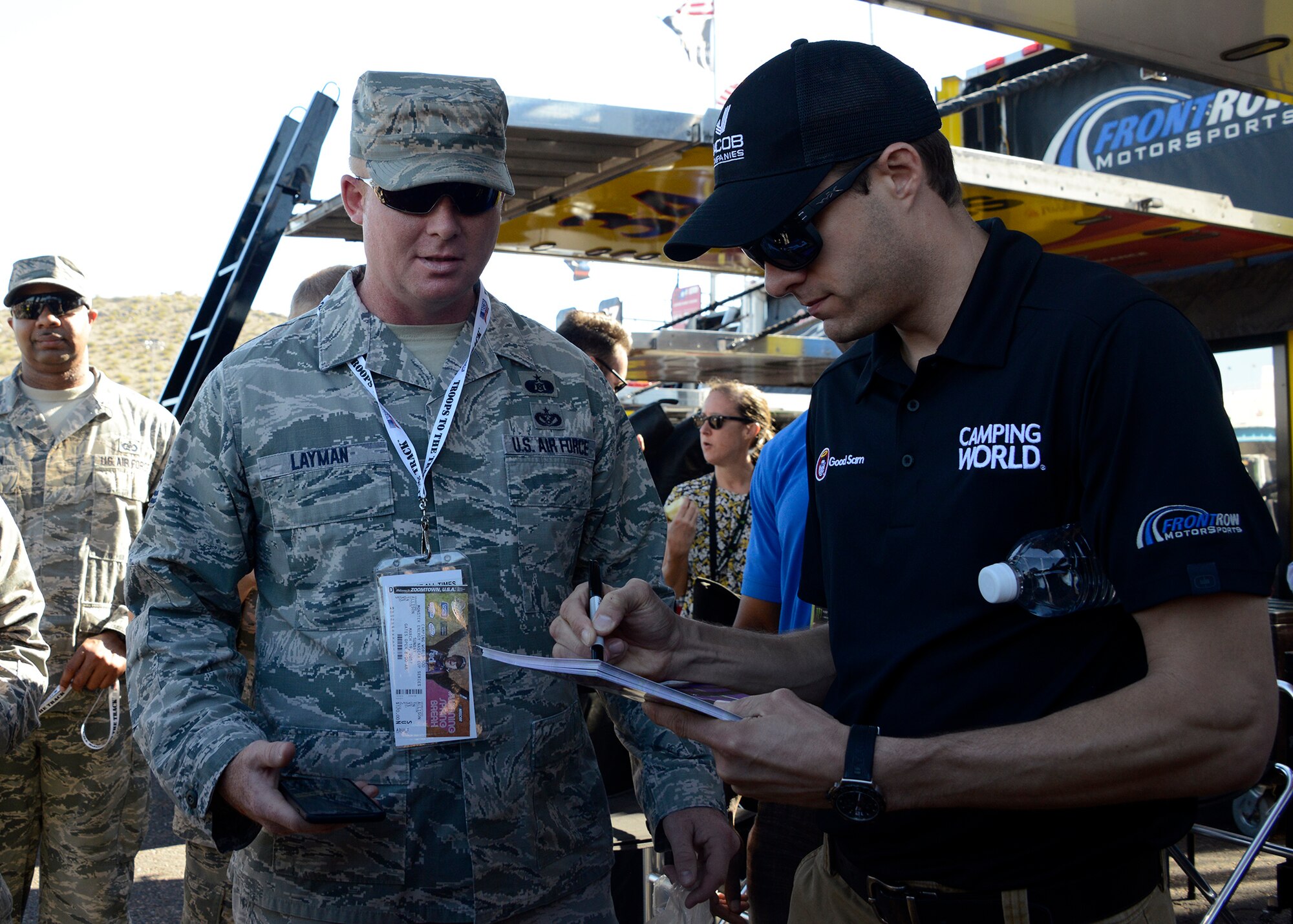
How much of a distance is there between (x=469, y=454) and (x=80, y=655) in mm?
2866

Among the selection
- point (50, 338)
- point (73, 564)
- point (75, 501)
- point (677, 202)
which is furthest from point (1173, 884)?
point (50, 338)

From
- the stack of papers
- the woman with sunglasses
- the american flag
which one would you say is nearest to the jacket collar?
the woman with sunglasses

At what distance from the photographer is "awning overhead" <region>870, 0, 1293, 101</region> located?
120 inches

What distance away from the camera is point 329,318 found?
2248 mm

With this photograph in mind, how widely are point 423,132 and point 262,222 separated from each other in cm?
439

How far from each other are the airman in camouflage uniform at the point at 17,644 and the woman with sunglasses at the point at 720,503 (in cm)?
289

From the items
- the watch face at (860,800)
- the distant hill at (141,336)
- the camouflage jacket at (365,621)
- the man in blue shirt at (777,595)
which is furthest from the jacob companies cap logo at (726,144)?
the distant hill at (141,336)

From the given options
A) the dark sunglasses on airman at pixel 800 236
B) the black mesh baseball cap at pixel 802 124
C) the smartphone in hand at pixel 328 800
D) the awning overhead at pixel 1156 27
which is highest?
the awning overhead at pixel 1156 27

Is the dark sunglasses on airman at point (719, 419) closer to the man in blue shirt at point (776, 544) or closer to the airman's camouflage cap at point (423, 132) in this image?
the man in blue shirt at point (776, 544)

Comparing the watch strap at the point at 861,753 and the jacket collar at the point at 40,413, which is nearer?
the watch strap at the point at 861,753

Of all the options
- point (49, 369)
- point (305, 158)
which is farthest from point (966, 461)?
point (305, 158)

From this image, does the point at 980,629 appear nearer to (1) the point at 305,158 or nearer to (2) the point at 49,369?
(2) the point at 49,369

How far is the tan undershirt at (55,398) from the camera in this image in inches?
183

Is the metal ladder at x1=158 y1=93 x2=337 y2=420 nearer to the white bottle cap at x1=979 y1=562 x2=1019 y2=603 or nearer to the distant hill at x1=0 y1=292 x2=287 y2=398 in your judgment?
the white bottle cap at x1=979 y1=562 x2=1019 y2=603
